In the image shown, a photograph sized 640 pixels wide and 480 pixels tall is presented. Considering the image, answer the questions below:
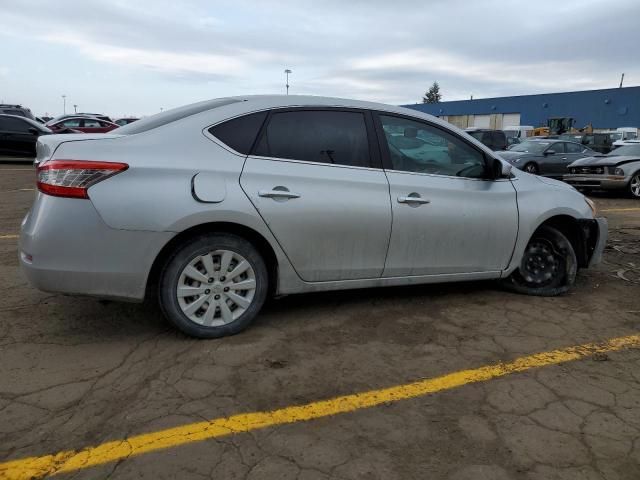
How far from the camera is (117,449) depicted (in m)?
2.44

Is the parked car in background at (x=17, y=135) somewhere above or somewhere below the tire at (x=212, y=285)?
above

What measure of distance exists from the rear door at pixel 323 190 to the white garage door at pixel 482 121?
60050mm

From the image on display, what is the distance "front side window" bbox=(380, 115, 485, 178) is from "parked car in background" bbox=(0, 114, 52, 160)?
15278 millimetres

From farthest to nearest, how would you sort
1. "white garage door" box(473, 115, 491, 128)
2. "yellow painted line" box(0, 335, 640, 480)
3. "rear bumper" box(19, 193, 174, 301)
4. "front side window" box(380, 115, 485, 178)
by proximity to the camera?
"white garage door" box(473, 115, 491, 128), "front side window" box(380, 115, 485, 178), "rear bumper" box(19, 193, 174, 301), "yellow painted line" box(0, 335, 640, 480)

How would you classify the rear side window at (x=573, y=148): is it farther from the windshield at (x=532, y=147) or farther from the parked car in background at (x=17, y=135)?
the parked car in background at (x=17, y=135)

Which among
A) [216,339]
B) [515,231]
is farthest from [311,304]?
[515,231]

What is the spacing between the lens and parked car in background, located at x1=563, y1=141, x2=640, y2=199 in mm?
12465

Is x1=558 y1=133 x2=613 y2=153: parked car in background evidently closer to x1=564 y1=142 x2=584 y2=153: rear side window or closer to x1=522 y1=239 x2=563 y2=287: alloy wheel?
x1=564 y1=142 x2=584 y2=153: rear side window

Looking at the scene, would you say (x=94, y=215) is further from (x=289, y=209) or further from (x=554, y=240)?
(x=554, y=240)

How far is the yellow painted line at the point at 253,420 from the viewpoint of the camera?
2.32 m

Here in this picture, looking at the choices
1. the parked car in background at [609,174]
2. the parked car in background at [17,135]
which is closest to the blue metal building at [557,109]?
the parked car in background at [609,174]

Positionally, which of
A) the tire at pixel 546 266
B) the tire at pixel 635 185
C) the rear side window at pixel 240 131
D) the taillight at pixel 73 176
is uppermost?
the rear side window at pixel 240 131

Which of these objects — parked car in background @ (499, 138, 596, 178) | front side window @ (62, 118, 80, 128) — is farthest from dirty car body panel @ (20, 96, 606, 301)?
front side window @ (62, 118, 80, 128)

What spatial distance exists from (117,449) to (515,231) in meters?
3.40
